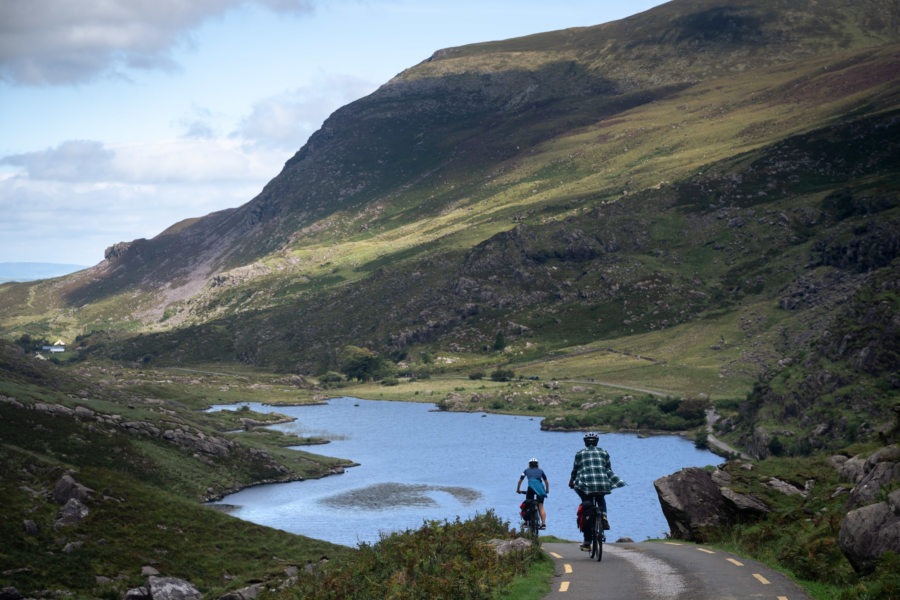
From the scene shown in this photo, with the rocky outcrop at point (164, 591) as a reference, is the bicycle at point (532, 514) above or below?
above

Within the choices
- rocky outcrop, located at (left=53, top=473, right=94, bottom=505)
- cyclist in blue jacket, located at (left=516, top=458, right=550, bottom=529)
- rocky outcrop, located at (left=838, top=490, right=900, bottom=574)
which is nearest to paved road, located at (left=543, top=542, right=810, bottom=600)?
rocky outcrop, located at (left=838, top=490, right=900, bottom=574)

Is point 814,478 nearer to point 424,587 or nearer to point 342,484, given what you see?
point 424,587

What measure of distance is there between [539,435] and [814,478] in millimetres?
156276

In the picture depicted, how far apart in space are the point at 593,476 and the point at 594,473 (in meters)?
0.13

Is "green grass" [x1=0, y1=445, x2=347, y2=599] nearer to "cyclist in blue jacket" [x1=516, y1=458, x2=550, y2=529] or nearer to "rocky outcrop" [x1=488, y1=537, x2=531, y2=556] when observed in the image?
"cyclist in blue jacket" [x1=516, y1=458, x2=550, y2=529]

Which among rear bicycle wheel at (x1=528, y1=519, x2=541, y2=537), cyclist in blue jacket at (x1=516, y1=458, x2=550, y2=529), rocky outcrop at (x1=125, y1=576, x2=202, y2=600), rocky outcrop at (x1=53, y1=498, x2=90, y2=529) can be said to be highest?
cyclist in blue jacket at (x1=516, y1=458, x2=550, y2=529)

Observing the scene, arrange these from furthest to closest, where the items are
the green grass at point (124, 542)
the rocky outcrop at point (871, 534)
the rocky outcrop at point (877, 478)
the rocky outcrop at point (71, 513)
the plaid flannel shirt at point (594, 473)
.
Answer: the rocky outcrop at point (71, 513) < the green grass at point (124, 542) < the plaid flannel shirt at point (594, 473) < the rocky outcrop at point (877, 478) < the rocky outcrop at point (871, 534)

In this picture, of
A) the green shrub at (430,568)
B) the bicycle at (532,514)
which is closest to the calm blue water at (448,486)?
the green shrub at (430,568)

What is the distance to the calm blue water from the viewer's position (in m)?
114

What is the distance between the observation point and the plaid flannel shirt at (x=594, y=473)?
103ft

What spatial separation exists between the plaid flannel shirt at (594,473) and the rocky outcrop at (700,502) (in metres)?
7.53

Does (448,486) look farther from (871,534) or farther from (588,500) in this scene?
(871,534)

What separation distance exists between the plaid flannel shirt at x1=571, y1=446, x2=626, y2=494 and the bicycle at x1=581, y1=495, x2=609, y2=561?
0.55 m

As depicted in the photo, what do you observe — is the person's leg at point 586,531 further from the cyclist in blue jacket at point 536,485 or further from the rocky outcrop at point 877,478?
the rocky outcrop at point 877,478
